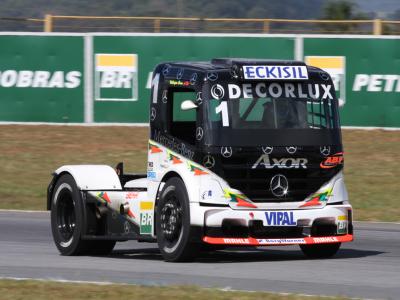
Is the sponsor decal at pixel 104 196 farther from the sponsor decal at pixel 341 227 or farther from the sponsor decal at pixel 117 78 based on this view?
the sponsor decal at pixel 117 78

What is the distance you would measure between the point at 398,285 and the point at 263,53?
14.6 meters

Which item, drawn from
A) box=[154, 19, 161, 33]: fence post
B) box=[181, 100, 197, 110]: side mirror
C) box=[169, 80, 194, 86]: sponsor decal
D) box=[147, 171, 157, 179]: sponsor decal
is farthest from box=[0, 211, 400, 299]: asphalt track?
box=[154, 19, 161, 33]: fence post

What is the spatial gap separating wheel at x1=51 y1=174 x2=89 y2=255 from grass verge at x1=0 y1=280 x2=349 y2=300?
9.99 feet

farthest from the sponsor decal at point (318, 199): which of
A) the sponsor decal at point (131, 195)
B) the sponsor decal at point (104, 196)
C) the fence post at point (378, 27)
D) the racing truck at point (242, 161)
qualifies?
the fence post at point (378, 27)

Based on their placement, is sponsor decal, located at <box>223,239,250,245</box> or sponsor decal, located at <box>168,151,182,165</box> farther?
sponsor decal, located at <box>168,151,182,165</box>

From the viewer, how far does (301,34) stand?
2495cm

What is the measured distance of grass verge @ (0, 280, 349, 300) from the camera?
32.2 feet

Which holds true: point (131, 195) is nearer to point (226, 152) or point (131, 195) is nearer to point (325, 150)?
point (226, 152)

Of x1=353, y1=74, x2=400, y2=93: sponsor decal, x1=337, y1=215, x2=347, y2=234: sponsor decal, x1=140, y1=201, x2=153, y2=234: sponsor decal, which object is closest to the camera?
x1=337, y1=215, x2=347, y2=234: sponsor decal

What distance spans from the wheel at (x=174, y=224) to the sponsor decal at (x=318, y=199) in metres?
1.22

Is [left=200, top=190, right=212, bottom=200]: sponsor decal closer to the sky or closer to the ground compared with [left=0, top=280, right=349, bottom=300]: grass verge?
closer to the sky

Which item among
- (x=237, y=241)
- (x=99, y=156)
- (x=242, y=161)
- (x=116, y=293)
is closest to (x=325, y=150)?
(x=242, y=161)

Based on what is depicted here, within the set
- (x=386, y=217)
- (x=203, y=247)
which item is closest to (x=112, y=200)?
(x=203, y=247)

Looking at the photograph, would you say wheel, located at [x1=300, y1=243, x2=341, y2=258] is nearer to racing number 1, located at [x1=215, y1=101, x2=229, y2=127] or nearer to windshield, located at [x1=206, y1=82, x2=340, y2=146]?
windshield, located at [x1=206, y1=82, x2=340, y2=146]
